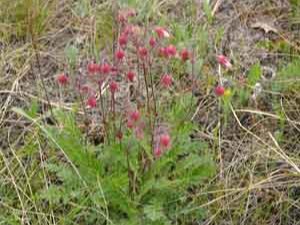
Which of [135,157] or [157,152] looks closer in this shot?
[157,152]

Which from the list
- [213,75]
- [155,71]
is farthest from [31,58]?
[213,75]

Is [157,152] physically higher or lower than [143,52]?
lower

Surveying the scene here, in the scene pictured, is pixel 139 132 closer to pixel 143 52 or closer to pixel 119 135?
pixel 119 135

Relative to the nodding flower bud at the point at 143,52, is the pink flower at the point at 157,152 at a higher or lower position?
lower

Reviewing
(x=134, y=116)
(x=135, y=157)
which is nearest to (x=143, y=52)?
(x=134, y=116)

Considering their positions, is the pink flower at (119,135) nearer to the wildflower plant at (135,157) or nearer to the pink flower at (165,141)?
the wildflower plant at (135,157)

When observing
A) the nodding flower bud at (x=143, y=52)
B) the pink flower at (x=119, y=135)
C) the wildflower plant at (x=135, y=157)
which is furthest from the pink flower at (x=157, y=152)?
the nodding flower bud at (x=143, y=52)

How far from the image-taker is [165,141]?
1.80 metres

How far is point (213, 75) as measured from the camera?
A: 2338 millimetres

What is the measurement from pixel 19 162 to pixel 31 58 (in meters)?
0.46

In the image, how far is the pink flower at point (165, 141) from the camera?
1797mm

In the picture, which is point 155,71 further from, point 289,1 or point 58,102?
point 289,1

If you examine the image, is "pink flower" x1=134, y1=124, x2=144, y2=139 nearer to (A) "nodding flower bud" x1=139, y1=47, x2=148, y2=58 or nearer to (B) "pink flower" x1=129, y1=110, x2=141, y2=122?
(B) "pink flower" x1=129, y1=110, x2=141, y2=122

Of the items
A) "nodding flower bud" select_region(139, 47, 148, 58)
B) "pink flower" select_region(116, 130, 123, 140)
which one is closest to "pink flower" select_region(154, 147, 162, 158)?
"pink flower" select_region(116, 130, 123, 140)
